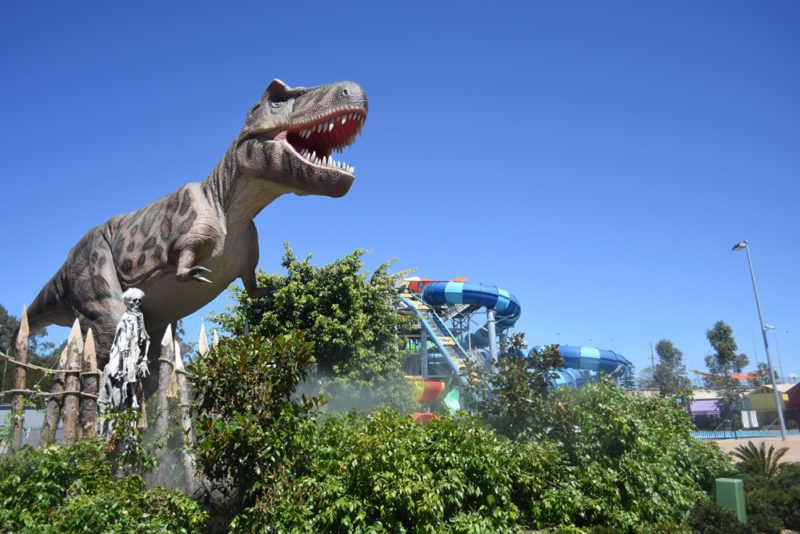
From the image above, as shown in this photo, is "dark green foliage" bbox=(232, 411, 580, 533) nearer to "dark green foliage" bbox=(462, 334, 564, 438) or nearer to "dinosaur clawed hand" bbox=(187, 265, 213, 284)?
"dark green foliage" bbox=(462, 334, 564, 438)

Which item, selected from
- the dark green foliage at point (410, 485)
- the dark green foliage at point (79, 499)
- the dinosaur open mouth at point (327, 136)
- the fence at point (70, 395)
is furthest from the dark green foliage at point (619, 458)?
the fence at point (70, 395)

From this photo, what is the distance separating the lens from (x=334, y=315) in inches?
679

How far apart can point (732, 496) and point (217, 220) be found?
7.14 meters

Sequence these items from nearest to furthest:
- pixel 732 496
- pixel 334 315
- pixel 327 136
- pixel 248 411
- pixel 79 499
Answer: pixel 79 499, pixel 248 411, pixel 327 136, pixel 732 496, pixel 334 315

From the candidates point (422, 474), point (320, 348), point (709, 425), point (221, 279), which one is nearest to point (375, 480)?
point (422, 474)

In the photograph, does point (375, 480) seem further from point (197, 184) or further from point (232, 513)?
point (197, 184)

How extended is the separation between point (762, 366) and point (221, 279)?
8640 centimetres

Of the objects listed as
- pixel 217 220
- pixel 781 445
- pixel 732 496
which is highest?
pixel 217 220

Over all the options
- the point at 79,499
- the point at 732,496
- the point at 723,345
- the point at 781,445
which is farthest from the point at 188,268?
the point at 723,345

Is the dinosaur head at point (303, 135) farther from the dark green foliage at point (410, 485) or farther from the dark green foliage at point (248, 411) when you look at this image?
the dark green foliage at point (410, 485)

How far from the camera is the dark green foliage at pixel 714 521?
20.1ft

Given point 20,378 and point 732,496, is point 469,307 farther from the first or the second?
point 20,378

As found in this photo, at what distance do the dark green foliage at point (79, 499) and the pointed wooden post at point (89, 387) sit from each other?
136 centimetres

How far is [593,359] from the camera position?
35406mm
